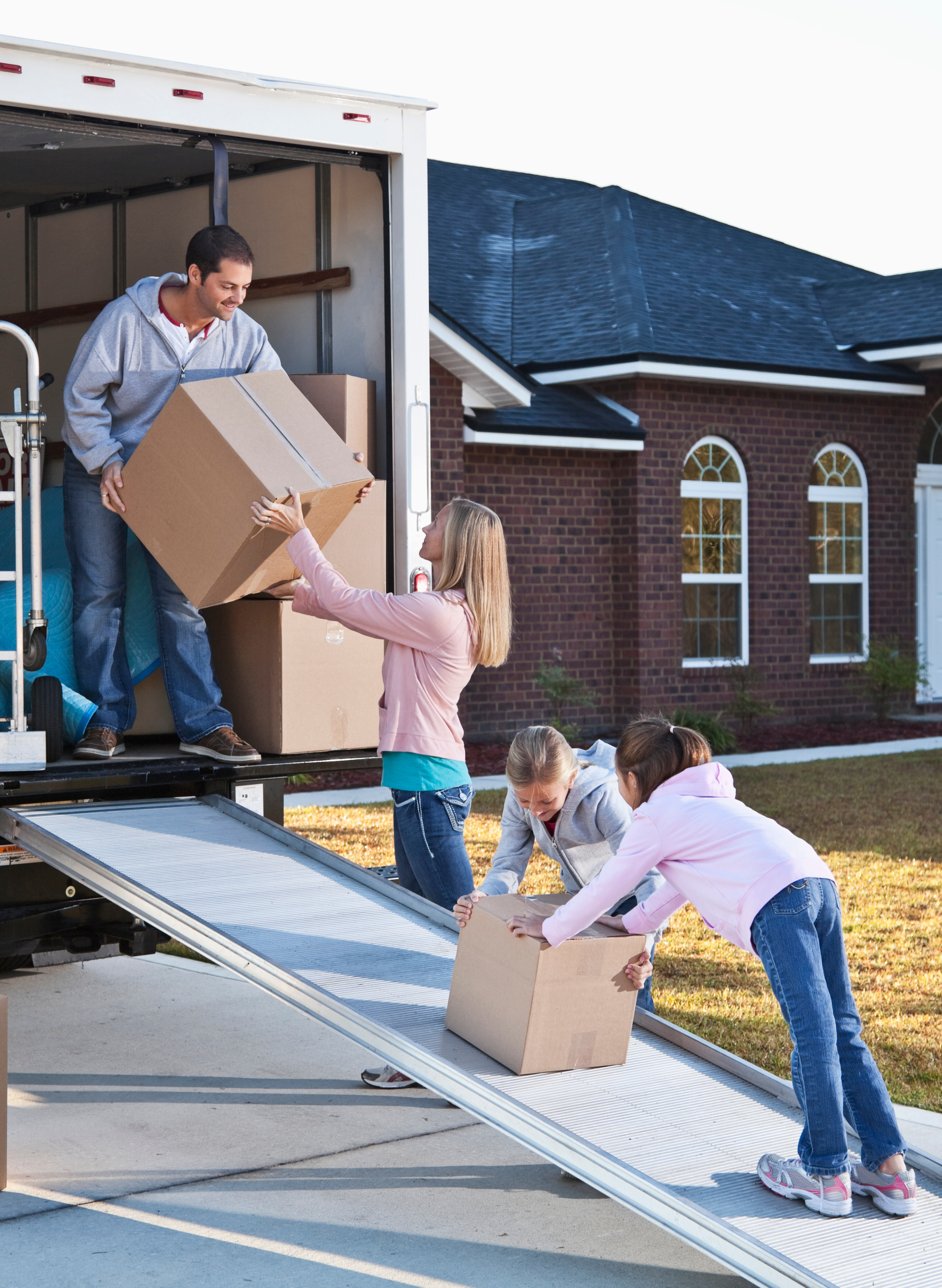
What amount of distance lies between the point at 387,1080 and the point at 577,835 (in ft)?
4.08

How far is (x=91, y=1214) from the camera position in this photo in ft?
12.9

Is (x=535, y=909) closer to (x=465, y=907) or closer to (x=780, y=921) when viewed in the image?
(x=465, y=907)

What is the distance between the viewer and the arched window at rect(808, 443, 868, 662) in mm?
16125

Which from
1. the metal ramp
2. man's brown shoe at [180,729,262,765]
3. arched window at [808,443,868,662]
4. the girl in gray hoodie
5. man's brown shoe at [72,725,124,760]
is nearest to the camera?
the metal ramp

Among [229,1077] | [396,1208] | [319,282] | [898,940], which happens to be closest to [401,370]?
[319,282]

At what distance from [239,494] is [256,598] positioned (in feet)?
2.28

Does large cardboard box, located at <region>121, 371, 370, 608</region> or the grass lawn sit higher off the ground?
large cardboard box, located at <region>121, 371, 370, 608</region>

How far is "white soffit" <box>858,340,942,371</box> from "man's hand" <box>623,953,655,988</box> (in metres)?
12.9

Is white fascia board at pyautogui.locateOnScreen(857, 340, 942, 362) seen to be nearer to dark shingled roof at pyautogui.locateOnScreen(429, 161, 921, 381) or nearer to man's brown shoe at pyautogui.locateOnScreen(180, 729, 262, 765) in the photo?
dark shingled roof at pyautogui.locateOnScreen(429, 161, 921, 381)

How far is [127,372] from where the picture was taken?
5035mm

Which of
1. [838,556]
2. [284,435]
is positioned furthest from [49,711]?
[838,556]

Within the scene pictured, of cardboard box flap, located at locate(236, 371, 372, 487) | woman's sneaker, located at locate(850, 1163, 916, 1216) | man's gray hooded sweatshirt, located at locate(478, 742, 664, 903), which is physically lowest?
woman's sneaker, located at locate(850, 1163, 916, 1216)

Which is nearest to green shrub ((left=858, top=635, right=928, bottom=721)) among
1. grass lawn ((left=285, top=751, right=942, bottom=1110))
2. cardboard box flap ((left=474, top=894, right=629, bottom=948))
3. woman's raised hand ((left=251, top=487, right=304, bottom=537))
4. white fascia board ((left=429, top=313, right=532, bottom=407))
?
grass lawn ((left=285, top=751, right=942, bottom=1110))

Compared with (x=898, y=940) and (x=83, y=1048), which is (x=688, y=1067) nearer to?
(x=83, y=1048)
